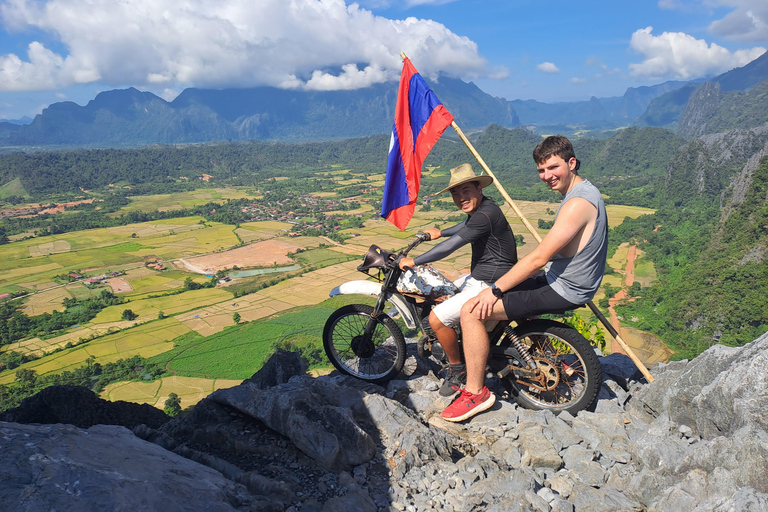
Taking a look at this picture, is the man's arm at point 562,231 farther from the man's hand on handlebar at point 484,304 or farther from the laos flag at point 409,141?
the laos flag at point 409,141

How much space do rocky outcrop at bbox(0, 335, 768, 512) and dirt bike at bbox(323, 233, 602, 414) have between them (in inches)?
11.7

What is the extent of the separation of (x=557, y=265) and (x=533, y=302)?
42 centimetres

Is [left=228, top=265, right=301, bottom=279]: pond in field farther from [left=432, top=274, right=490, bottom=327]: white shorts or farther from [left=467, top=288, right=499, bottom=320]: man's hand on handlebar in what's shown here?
[left=467, top=288, right=499, bottom=320]: man's hand on handlebar

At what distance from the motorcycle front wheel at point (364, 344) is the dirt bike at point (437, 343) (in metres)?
0.01

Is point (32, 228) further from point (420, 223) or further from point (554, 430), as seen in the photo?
point (554, 430)

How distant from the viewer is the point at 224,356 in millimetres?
29562

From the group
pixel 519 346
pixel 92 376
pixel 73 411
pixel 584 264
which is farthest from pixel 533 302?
pixel 92 376

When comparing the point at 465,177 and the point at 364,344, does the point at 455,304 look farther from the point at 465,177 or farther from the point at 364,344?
the point at 364,344

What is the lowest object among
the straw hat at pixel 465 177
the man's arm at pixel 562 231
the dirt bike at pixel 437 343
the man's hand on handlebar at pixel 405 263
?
the dirt bike at pixel 437 343

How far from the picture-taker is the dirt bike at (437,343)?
175 inches

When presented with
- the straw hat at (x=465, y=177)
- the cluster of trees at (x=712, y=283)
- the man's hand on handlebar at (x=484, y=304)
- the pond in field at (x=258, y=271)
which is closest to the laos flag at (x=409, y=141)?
the straw hat at (x=465, y=177)

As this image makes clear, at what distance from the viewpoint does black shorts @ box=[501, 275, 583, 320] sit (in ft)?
13.3

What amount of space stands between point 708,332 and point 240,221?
238 ft

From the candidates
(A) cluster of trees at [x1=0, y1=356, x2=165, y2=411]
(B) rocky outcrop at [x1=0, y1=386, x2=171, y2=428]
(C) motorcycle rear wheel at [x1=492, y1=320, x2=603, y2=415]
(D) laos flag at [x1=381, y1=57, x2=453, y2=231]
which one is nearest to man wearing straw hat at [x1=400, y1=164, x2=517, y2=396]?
(C) motorcycle rear wheel at [x1=492, y1=320, x2=603, y2=415]
